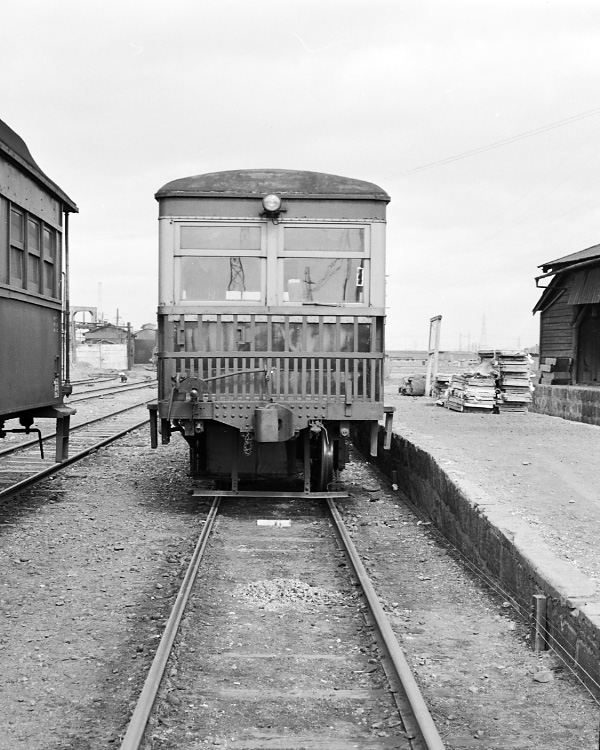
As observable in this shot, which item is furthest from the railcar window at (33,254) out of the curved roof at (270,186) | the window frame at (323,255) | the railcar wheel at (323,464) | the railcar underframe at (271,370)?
the railcar wheel at (323,464)

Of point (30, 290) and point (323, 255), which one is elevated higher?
point (323, 255)

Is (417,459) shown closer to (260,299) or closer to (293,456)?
(293,456)

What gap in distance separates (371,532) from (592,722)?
454 centimetres

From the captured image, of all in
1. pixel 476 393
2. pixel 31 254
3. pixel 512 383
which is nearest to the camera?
pixel 31 254

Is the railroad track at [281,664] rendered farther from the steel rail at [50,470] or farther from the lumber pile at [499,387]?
the lumber pile at [499,387]

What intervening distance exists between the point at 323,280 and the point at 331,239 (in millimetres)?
463

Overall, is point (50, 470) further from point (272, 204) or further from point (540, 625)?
point (540, 625)

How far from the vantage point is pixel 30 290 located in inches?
349

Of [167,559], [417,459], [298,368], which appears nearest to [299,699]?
[167,559]

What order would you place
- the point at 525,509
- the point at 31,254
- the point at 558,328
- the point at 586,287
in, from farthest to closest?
the point at 558,328 < the point at 586,287 < the point at 31,254 < the point at 525,509

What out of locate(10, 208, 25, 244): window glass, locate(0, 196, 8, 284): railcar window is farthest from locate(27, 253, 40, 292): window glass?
locate(0, 196, 8, 284): railcar window

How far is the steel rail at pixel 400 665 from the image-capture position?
3.75 metres

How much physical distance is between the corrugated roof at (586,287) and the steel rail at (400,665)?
17.6m

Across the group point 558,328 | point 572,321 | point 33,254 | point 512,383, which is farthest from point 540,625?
point 558,328
